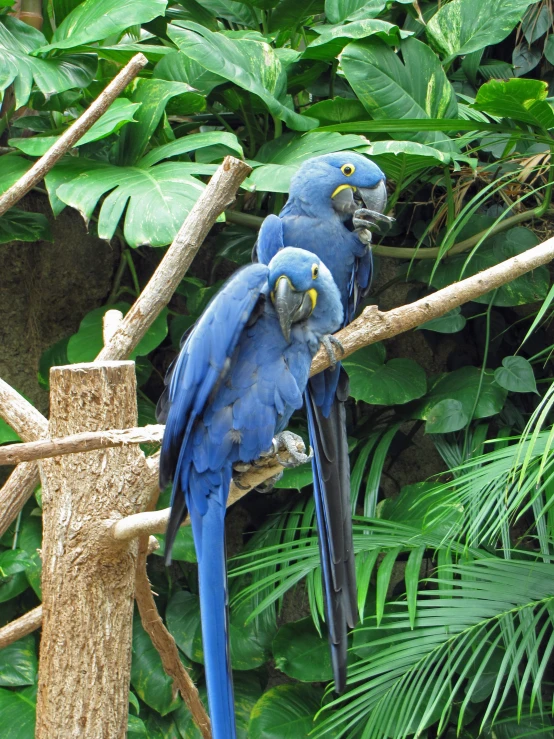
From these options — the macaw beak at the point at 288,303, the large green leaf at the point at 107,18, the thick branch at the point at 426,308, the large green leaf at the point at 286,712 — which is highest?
the large green leaf at the point at 107,18

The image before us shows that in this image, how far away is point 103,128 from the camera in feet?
5.10

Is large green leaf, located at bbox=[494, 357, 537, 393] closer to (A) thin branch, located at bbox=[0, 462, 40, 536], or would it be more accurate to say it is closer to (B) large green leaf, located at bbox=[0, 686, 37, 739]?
(A) thin branch, located at bbox=[0, 462, 40, 536]

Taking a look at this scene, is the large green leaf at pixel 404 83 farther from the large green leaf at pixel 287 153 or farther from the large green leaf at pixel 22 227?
the large green leaf at pixel 22 227

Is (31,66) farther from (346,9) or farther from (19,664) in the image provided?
(19,664)

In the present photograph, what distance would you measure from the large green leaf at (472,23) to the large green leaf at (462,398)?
0.82 m

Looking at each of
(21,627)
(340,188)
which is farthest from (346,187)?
(21,627)

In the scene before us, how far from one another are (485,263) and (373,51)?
592mm

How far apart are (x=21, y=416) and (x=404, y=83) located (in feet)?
3.94

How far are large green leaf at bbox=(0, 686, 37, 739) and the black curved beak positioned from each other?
102 cm

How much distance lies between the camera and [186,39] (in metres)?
1.66

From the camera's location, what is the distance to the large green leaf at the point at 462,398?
1.73m

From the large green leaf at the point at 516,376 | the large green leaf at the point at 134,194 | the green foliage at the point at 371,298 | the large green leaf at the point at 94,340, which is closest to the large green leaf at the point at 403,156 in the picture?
the green foliage at the point at 371,298

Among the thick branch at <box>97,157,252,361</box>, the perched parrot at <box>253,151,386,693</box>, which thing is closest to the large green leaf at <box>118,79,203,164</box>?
the perched parrot at <box>253,151,386,693</box>

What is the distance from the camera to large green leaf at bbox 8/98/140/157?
5.03 feet
